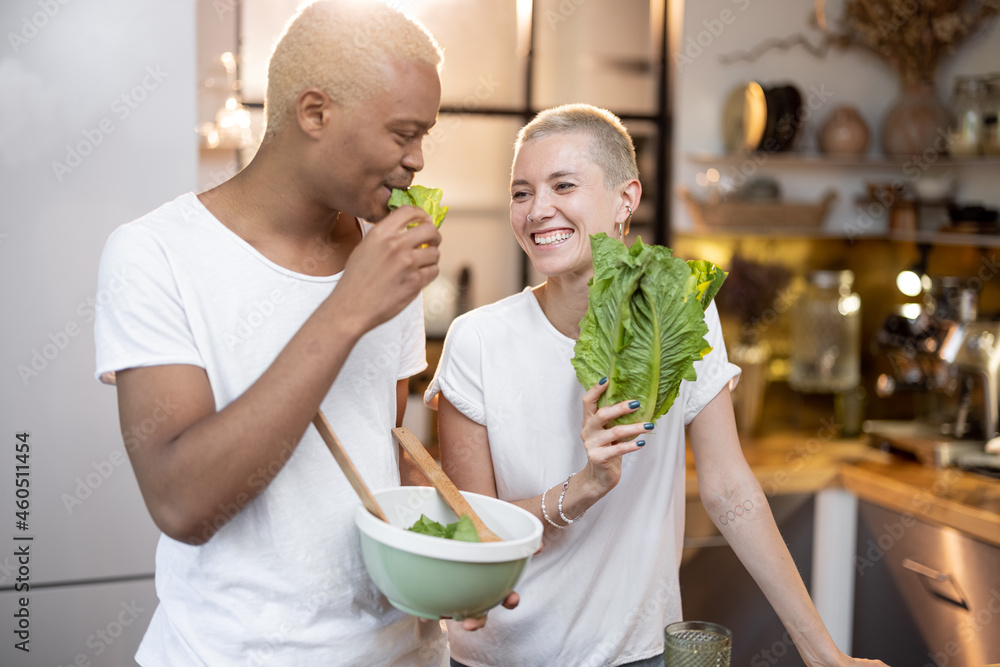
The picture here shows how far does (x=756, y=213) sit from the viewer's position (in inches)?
134

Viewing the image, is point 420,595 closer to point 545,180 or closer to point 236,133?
point 545,180

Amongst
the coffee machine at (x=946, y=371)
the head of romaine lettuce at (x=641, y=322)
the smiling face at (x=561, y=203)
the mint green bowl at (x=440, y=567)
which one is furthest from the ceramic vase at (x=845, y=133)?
the mint green bowl at (x=440, y=567)

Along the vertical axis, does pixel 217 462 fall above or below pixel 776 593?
above

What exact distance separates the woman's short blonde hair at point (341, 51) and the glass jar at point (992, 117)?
8.96 feet

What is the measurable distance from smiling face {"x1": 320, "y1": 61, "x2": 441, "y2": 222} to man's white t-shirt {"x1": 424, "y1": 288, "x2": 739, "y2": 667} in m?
0.50

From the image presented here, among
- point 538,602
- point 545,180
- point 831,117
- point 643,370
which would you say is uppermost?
point 831,117

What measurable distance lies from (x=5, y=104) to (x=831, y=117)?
114 inches

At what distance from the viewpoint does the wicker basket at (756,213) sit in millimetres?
3379

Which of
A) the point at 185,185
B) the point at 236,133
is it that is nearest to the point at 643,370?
the point at 185,185

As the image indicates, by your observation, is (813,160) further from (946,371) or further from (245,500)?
(245,500)

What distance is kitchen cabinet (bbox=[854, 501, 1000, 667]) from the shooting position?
7.95 feet

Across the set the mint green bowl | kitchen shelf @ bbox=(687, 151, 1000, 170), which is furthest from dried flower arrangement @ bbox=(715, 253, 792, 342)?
the mint green bowl

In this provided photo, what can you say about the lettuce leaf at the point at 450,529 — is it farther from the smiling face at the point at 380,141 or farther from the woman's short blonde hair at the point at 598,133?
the woman's short blonde hair at the point at 598,133

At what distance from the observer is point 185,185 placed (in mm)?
2059
